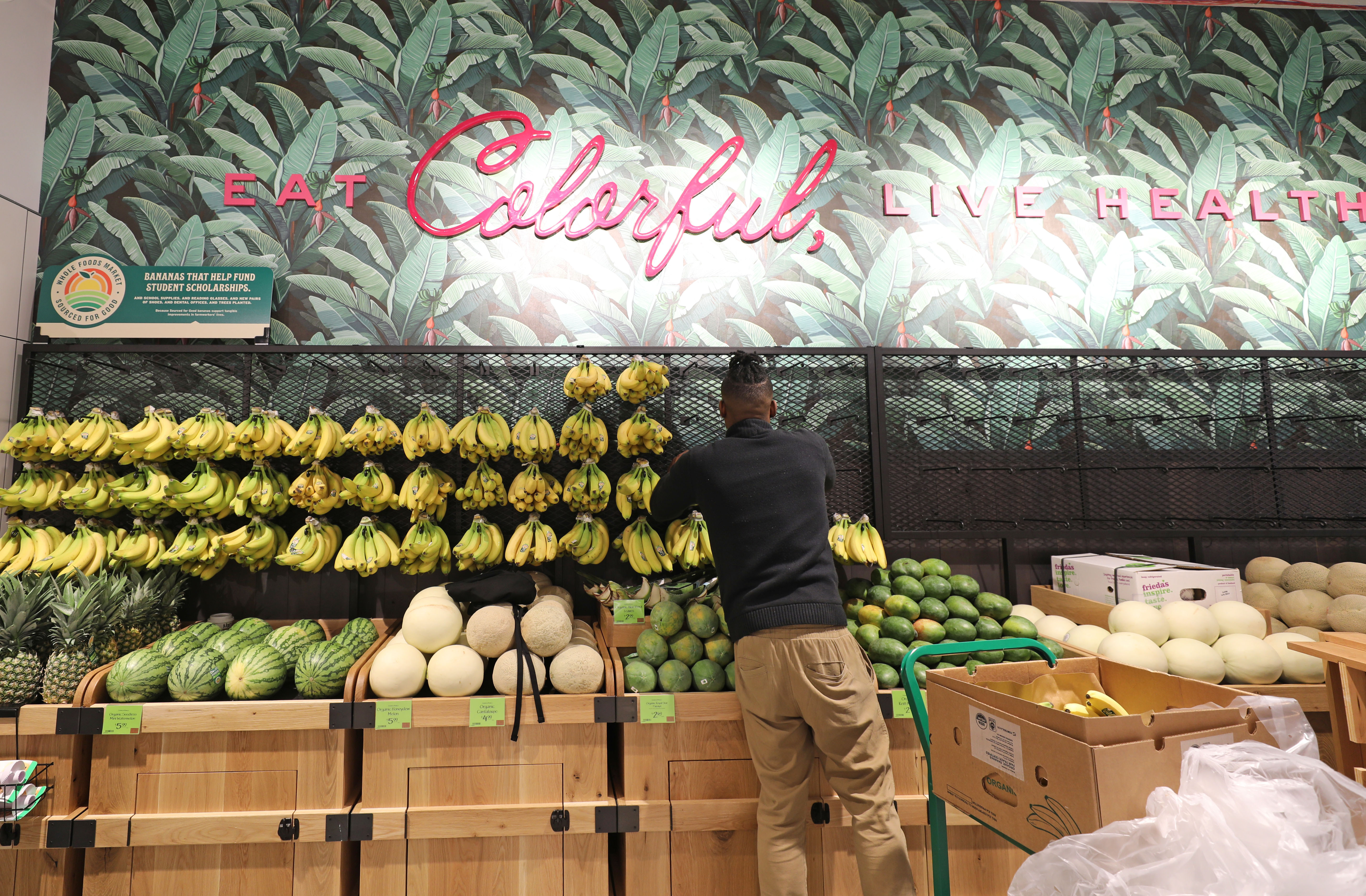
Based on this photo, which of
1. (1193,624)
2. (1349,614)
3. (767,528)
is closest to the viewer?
(767,528)

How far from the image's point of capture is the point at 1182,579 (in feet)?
10.0

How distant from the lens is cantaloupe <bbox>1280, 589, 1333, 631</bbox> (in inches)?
119

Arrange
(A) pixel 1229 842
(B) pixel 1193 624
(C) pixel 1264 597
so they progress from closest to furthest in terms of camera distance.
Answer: (A) pixel 1229 842 → (B) pixel 1193 624 → (C) pixel 1264 597

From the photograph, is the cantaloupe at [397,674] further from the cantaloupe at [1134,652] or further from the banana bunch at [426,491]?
the cantaloupe at [1134,652]

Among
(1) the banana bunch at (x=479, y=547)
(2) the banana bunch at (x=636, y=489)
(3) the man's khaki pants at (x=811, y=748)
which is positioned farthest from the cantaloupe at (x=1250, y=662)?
(1) the banana bunch at (x=479, y=547)

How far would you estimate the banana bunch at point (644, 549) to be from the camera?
3055mm

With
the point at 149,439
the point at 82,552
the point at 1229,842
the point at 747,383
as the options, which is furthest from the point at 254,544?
the point at 1229,842

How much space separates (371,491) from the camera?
3.00 metres

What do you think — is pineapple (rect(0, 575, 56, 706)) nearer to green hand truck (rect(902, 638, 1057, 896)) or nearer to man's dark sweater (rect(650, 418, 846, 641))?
man's dark sweater (rect(650, 418, 846, 641))

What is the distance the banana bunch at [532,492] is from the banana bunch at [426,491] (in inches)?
2.9

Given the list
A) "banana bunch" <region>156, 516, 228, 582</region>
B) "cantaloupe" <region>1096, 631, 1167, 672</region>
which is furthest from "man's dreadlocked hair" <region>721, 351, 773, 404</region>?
"banana bunch" <region>156, 516, 228, 582</region>

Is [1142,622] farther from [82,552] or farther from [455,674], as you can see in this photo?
[82,552]

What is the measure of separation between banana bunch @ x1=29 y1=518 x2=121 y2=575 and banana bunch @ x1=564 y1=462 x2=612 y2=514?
6.51ft

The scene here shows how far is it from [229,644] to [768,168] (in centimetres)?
344
